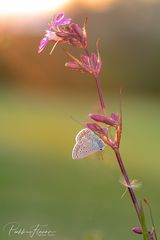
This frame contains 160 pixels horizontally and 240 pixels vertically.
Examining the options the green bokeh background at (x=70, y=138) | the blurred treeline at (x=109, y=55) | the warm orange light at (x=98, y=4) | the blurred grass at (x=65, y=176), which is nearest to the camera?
the blurred grass at (x=65, y=176)

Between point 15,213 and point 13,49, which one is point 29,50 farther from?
point 15,213

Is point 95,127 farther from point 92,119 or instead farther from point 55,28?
point 55,28

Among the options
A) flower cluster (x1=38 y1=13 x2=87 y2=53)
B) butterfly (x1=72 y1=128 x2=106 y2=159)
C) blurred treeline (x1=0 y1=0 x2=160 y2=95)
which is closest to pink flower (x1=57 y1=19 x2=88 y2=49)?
flower cluster (x1=38 y1=13 x2=87 y2=53)

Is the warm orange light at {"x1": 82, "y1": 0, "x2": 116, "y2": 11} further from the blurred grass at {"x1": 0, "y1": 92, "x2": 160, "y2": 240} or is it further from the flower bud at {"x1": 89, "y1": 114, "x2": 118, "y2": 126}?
the flower bud at {"x1": 89, "y1": 114, "x2": 118, "y2": 126}

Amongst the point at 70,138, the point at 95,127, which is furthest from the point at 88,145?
the point at 70,138

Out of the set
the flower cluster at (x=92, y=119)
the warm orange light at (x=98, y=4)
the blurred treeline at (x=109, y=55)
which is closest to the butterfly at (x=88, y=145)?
the flower cluster at (x=92, y=119)

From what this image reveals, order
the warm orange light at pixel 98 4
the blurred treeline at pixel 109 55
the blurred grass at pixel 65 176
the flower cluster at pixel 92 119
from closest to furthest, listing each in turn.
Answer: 1. the flower cluster at pixel 92 119
2. the blurred grass at pixel 65 176
3. the warm orange light at pixel 98 4
4. the blurred treeline at pixel 109 55

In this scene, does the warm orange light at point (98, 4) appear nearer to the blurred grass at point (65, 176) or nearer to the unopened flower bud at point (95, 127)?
the blurred grass at point (65, 176)

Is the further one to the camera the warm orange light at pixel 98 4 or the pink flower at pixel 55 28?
the warm orange light at pixel 98 4
